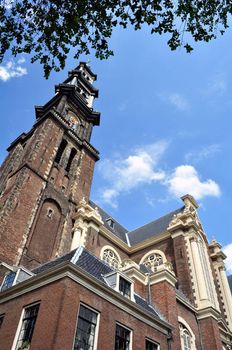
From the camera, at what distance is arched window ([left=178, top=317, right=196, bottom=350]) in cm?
1703

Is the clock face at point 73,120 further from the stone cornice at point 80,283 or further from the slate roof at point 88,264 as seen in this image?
the stone cornice at point 80,283

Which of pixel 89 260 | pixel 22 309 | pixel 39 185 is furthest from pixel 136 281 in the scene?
pixel 39 185

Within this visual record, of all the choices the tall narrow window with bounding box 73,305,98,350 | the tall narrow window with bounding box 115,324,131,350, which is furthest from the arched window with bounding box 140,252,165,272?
the tall narrow window with bounding box 73,305,98,350

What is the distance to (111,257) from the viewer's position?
2641 centimetres

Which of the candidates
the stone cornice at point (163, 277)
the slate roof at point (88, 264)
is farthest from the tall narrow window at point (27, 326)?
the stone cornice at point (163, 277)

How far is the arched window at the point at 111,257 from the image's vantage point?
25.7 metres

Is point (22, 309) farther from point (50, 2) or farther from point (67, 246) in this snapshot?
point (67, 246)

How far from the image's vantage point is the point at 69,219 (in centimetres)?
2470

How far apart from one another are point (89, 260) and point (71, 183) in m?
14.0

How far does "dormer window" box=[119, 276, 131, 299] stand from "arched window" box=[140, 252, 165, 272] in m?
12.4

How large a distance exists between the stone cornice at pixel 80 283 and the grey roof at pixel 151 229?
16.7 meters

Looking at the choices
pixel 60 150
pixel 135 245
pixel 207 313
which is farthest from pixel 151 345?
pixel 60 150

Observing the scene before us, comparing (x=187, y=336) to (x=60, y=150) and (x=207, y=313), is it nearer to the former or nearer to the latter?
(x=207, y=313)

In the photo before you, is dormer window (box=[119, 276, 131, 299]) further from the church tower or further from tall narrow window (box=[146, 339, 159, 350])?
the church tower
